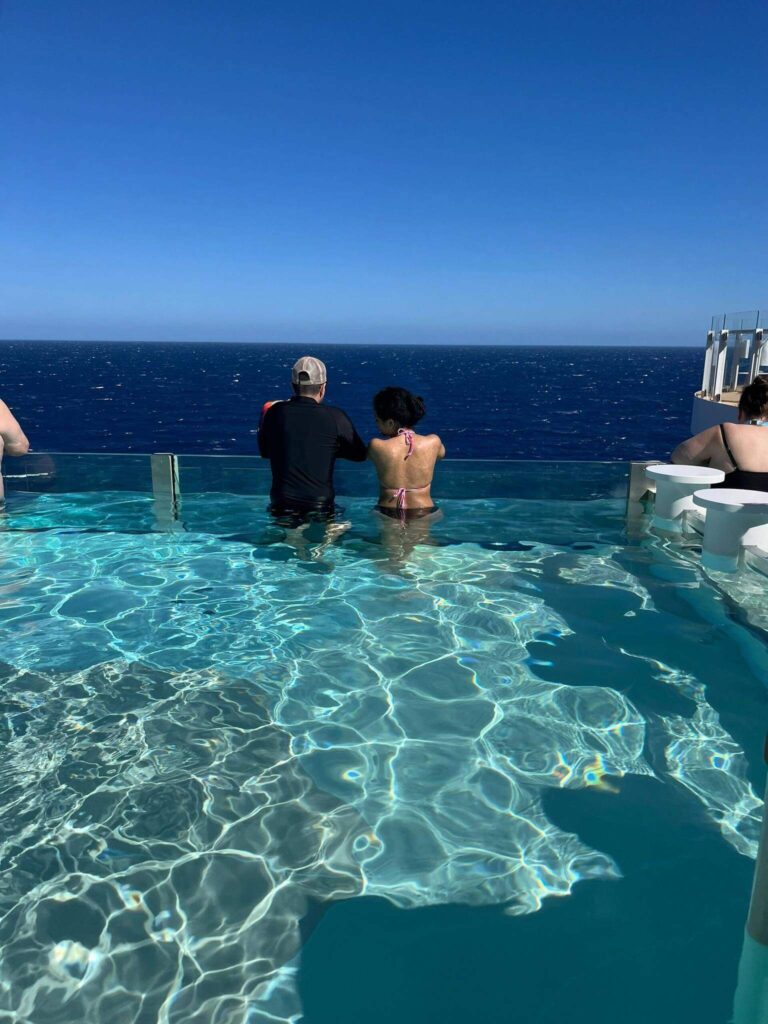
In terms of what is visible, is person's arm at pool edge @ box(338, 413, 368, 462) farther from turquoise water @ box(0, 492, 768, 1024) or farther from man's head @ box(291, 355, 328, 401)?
turquoise water @ box(0, 492, 768, 1024)

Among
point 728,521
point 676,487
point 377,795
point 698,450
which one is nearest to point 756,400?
point 698,450

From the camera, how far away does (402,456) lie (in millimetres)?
6055

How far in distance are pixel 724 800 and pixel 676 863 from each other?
0.46 meters

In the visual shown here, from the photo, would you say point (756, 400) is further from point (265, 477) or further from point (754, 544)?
point (265, 477)

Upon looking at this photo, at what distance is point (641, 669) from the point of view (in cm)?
388

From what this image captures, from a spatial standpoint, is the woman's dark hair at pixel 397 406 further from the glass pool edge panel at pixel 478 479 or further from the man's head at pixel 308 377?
the glass pool edge panel at pixel 478 479

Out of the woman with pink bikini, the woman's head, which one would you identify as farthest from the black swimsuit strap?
the woman's head

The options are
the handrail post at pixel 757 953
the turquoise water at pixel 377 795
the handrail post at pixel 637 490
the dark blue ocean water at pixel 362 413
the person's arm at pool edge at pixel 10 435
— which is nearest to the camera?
the handrail post at pixel 757 953

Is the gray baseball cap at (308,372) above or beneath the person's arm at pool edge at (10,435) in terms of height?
above

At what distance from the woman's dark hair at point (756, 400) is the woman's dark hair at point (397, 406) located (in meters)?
2.55

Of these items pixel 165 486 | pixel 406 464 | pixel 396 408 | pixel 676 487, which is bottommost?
pixel 165 486

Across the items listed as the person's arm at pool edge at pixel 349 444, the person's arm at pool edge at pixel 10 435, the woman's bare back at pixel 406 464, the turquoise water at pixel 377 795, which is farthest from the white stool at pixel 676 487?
the person's arm at pool edge at pixel 10 435

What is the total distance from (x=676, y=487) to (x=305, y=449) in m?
3.11

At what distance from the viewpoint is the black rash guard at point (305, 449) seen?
578cm
